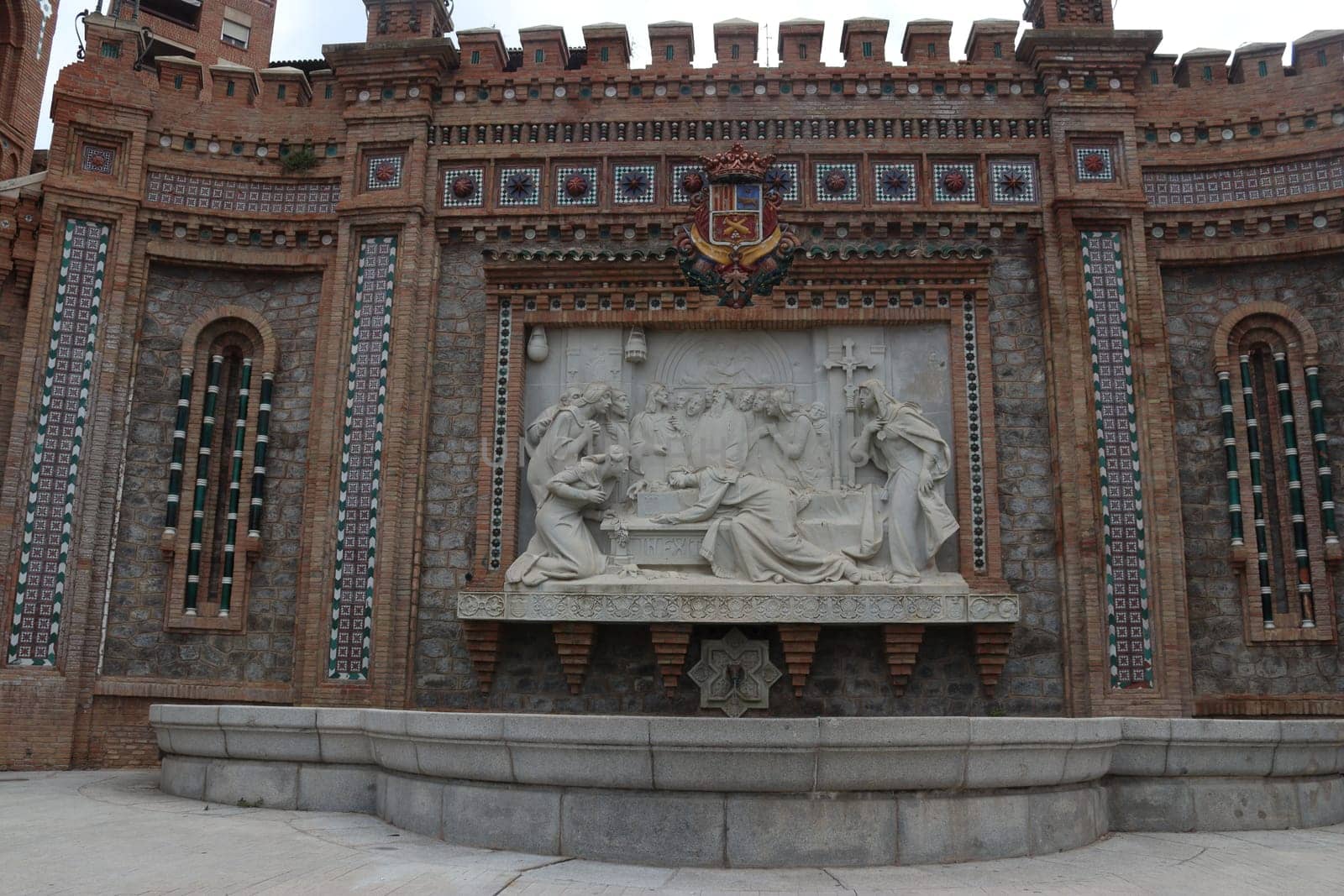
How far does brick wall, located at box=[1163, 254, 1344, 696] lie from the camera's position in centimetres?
1291

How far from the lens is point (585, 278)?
14.3m

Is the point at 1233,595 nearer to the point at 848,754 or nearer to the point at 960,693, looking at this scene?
the point at 960,693

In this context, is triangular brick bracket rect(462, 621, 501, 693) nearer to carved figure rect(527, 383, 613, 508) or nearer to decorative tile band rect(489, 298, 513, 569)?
decorative tile band rect(489, 298, 513, 569)

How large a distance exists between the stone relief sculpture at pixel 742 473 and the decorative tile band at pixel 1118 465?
1.72m

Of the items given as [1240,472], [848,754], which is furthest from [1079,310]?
[848,754]

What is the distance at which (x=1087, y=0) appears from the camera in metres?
14.8

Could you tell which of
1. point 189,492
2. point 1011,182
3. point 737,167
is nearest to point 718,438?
point 737,167

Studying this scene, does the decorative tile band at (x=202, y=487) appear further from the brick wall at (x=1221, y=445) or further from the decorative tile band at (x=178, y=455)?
the brick wall at (x=1221, y=445)

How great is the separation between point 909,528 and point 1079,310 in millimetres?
3304

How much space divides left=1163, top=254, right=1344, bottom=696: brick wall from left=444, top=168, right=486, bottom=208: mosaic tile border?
8.43m

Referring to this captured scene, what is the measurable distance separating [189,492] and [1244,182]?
1313 centimetres

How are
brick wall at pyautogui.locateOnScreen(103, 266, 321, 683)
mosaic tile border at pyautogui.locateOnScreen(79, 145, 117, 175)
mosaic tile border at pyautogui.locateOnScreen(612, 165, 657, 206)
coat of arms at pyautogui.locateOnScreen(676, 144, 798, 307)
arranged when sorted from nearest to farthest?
coat of arms at pyautogui.locateOnScreen(676, 144, 798, 307), brick wall at pyautogui.locateOnScreen(103, 266, 321, 683), mosaic tile border at pyautogui.locateOnScreen(79, 145, 117, 175), mosaic tile border at pyautogui.locateOnScreen(612, 165, 657, 206)

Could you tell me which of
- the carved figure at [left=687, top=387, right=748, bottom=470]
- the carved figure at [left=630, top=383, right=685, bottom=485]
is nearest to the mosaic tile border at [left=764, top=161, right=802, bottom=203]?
the carved figure at [left=687, top=387, right=748, bottom=470]

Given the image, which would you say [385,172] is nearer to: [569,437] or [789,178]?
[569,437]
